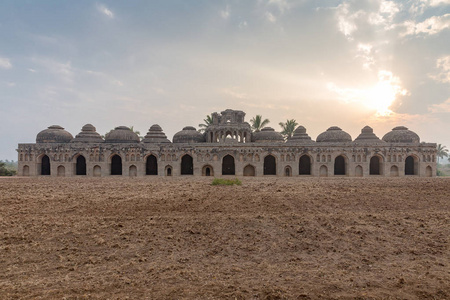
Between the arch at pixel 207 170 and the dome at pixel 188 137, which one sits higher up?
the dome at pixel 188 137

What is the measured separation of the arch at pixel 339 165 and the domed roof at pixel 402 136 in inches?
284

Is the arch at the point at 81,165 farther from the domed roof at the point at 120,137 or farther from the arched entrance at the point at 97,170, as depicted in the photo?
the domed roof at the point at 120,137

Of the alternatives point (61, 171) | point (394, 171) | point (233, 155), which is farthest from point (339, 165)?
point (61, 171)

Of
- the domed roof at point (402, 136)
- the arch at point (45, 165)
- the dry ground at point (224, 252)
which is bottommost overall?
the dry ground at point (224, 252)

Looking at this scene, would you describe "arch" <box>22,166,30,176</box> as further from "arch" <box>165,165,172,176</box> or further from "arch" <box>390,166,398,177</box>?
"arch" <box>390,166,398,177</box>

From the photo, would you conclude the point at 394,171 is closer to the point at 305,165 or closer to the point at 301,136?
the point at 305,165

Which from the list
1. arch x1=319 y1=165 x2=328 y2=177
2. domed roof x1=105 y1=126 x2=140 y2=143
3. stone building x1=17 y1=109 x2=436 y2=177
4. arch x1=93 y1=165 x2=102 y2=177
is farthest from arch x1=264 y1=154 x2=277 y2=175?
arch x1=93 y1=165 x2=102 y2=177

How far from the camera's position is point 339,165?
37.4m

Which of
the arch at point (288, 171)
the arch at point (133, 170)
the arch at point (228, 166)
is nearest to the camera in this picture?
the arch at point (288, 171)

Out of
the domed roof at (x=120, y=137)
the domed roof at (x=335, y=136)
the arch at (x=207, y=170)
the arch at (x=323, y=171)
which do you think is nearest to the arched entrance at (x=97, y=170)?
the domed roof at (x=120, y=137)

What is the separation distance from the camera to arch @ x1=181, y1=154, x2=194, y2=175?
37938mm

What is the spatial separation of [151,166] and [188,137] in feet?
23.9

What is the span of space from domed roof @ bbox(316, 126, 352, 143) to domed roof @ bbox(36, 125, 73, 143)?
39.3 m

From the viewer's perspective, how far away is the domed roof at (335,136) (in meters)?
36.8
